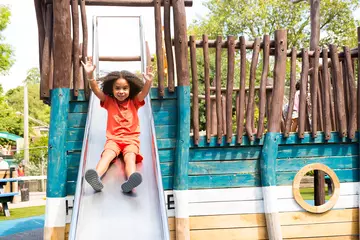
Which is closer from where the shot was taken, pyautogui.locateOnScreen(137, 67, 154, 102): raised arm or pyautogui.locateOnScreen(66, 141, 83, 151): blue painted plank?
pyautogui.locateOnScreen(137, 67, 154, 102): raised arm

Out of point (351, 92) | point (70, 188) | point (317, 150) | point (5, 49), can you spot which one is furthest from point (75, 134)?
point (5, 49)

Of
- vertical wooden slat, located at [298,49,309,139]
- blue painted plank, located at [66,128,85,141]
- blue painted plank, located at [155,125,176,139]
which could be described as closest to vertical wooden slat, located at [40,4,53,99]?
blue painted plank, located at [66,128,85,141]

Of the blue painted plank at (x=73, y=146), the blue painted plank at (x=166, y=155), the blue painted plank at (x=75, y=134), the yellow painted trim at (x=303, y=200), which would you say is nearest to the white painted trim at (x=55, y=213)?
the blue painted plank at (x=73, y=146)

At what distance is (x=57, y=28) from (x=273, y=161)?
9.75 feet

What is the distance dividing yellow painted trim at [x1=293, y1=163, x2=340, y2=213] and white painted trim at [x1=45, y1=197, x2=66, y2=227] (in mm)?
2804

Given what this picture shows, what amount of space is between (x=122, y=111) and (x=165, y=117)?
59cm

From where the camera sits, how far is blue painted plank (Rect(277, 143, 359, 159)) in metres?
5.95

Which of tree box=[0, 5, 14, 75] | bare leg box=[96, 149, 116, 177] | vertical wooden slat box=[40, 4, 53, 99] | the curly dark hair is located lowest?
bare leg box=[96, 149, 116, 177]

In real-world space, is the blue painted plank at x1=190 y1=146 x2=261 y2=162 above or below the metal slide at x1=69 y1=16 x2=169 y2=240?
above

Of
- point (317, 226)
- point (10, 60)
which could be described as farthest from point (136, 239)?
point (10, 60)

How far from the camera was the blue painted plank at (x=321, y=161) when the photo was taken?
5.91m

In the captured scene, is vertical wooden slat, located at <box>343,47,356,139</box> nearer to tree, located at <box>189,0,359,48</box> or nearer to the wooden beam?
the wooden beam

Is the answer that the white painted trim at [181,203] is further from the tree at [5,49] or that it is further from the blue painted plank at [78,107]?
the tree at [5,49]

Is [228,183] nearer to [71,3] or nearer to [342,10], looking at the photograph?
[71,3]
